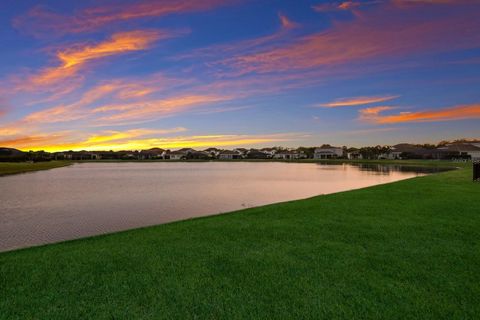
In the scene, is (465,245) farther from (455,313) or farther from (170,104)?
Result: (170,104)

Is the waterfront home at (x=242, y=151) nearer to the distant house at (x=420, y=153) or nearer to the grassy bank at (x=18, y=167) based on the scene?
the distant house at (x=420, y=153)

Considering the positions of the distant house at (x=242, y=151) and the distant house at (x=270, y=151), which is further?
the distant house at (x=242, y=151)

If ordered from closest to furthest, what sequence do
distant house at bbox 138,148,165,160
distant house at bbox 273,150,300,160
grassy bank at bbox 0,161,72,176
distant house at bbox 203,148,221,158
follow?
grassy bank at bbox 0,161,72,176
distant house at bbox 273,150,300,160
distant house at bbox 138,148,165,160
distant house at bbox 203,148,221,158

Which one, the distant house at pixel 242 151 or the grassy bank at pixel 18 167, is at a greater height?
the distant house at pixel 242 151

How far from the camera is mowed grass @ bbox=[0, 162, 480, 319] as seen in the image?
3984mm

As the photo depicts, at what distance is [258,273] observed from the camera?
507cm

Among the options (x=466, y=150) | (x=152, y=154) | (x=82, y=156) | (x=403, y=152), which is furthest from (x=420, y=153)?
(x=82, y=156)

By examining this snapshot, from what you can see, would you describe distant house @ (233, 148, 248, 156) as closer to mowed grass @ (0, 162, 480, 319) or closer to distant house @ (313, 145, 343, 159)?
distant house @ (313, 145, 343, 159)

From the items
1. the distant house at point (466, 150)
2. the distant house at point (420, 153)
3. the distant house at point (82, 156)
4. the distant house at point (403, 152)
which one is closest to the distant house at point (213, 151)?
the distant house at point (82, 156)

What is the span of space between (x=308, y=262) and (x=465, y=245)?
3.34 meters

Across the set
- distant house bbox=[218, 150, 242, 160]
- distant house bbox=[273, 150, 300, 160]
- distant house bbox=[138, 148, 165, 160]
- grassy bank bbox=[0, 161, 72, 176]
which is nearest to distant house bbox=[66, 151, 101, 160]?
distant house bbox=[138, 148, 165, 160]

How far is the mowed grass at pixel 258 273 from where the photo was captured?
398cm

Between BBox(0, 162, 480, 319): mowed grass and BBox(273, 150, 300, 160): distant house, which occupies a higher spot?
BBox(273, 150, 300, 160): distant house

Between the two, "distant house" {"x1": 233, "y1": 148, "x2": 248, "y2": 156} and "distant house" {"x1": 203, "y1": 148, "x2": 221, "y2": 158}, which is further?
"distant house" {"x1": 203, "y1": 148, "x2": 221, "y2": 158}
